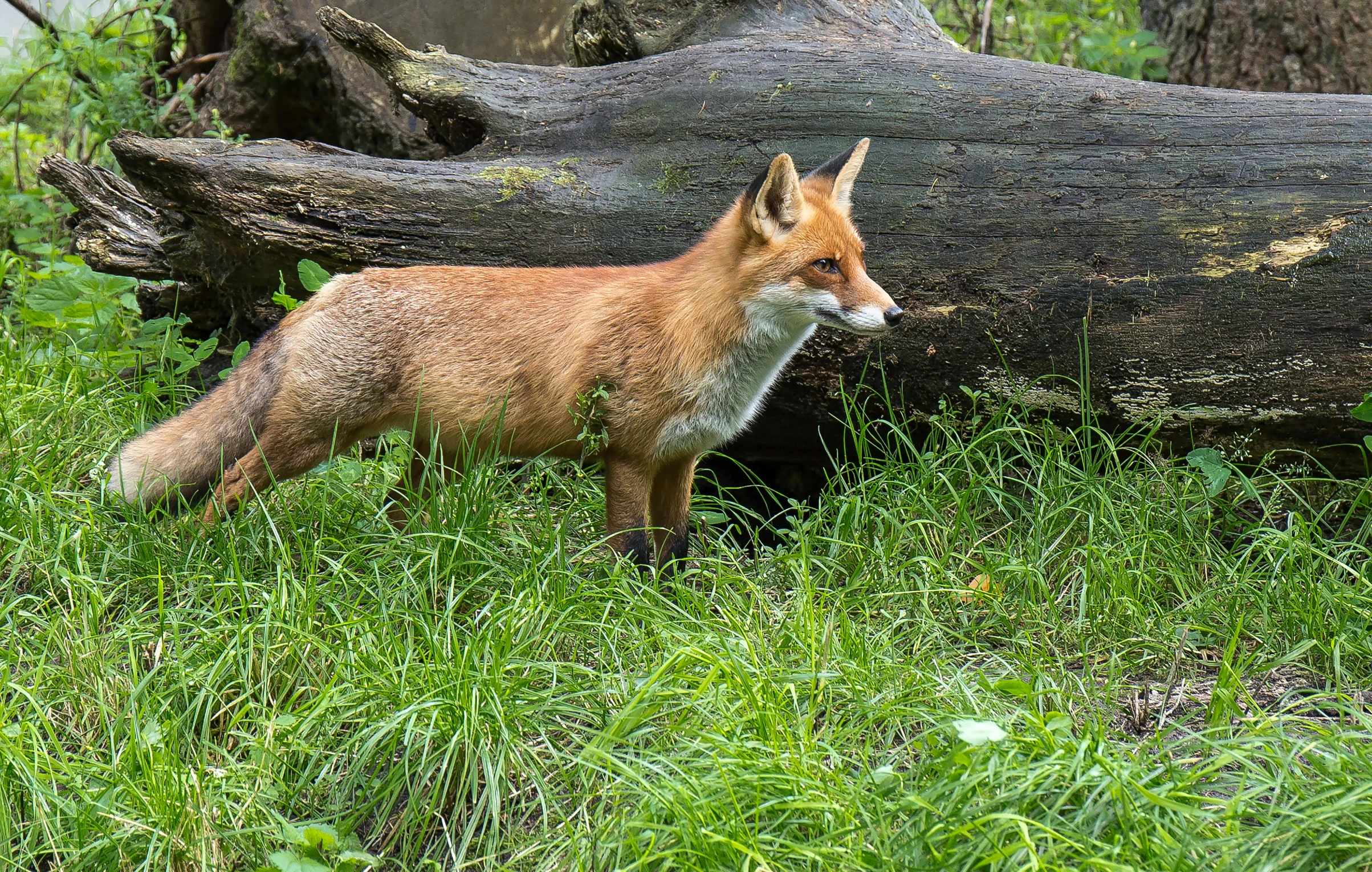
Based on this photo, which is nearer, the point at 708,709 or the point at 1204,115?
the point at 708,709

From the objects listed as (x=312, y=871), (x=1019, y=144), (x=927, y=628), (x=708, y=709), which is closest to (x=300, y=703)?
(x=312, y=871)

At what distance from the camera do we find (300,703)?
Result: 10.3 ft

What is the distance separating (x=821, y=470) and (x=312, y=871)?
2.87m

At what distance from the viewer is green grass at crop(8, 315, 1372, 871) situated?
7.70ft

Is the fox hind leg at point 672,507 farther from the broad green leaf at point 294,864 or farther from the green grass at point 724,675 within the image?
the broad green leaf at point 294,864

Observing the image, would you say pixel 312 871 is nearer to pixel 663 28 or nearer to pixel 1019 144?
pixel 1019 144

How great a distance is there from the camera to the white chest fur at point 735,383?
387 cm

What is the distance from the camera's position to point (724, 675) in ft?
9.32

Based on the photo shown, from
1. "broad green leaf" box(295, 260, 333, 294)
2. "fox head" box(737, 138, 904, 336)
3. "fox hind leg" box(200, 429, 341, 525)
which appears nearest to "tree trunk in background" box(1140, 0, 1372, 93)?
"fox head" box(737, 138, 904, 336)

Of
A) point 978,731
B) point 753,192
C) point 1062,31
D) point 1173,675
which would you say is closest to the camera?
point 978,731

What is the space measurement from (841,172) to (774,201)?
405 mm

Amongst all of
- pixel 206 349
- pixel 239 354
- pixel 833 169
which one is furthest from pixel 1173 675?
pixel 206 349

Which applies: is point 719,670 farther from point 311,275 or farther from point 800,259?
point 311,275

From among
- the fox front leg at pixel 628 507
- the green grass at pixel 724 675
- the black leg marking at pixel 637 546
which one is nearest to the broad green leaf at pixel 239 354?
the green grass at pixel 724 675
